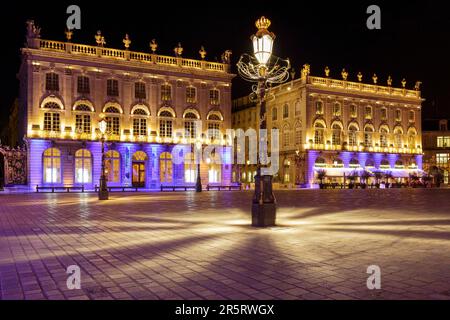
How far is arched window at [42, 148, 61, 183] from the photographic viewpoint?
135 feet

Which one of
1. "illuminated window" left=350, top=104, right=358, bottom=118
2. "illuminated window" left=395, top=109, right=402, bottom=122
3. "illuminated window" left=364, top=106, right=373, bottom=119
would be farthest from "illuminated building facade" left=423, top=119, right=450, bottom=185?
"illuminated window" left=350, top=104, right=358, bottom=118

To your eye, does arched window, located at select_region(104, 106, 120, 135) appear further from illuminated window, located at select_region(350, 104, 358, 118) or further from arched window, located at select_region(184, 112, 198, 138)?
illuminated window, located at select_region(350, 104, 358, 118)

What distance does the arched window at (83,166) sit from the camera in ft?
139

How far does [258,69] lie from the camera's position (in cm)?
1210

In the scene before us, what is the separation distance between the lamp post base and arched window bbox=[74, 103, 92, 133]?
111 feet

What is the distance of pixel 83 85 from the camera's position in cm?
4284

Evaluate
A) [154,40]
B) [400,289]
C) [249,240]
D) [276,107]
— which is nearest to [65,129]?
[154,40]

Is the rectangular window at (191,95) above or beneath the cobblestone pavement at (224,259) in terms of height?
above

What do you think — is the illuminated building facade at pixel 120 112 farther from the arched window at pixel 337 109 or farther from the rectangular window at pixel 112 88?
the arched window at pixel 337 109

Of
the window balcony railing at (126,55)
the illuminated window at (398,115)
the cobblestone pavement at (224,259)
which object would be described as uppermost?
the window balcony railing at (126,55)

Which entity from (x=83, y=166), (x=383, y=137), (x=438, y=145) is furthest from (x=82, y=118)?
(x=438, y=145)

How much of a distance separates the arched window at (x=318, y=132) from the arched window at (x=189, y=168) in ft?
56.1

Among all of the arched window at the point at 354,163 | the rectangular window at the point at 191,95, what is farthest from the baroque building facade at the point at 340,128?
the rectangular window at the point at 191,95
